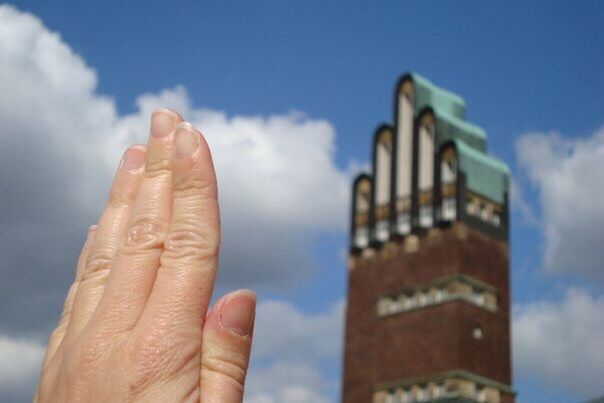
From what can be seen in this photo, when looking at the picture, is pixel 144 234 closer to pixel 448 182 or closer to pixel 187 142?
pixel 187 142

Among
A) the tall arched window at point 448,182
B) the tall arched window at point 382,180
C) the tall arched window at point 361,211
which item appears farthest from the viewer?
the tall arched window at point 361,211

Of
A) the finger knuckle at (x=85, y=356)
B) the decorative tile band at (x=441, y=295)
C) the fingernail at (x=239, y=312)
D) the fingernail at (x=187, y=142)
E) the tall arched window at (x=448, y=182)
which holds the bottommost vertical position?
the finger knuckle at (x=85, y=356)

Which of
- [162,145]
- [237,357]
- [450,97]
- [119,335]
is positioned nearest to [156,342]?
[119,335]

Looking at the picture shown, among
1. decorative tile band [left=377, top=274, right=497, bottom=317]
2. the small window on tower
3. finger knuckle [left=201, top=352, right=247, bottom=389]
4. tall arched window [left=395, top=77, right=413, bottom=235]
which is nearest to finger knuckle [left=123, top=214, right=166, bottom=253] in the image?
→ finger knuckle [left=201, top=352, right=247, bottom=389]

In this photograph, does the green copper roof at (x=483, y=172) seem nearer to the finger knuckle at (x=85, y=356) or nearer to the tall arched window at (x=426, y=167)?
the tall arched window at (x=426, y=167)

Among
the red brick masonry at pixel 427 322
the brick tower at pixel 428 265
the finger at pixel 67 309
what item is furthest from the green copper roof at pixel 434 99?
the finger at pixel 67 309

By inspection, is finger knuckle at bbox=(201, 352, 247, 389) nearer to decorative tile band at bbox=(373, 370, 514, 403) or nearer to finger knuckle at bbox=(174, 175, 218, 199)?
finger knuckle at bbox=(174, 175, 218, 199)
